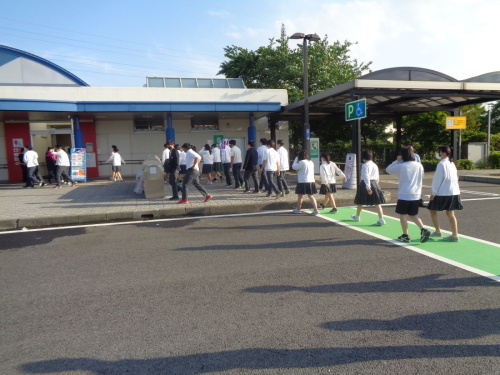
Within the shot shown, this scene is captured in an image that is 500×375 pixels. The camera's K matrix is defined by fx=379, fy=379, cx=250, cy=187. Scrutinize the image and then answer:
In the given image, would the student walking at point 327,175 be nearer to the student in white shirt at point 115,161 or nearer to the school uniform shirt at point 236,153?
the school uniform shirt at point 236,153

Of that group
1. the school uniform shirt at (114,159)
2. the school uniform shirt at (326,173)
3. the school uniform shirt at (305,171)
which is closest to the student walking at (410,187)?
the school uniform shirt at (305,171)

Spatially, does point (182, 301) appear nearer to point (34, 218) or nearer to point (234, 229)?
point (234, 229)

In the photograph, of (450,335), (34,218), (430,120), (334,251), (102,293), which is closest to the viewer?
(450,335)

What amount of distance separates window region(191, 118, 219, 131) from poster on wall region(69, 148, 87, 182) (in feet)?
20.9

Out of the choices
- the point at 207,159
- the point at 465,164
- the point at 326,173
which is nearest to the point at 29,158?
the point at 207,159

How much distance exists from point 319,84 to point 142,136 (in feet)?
39.5

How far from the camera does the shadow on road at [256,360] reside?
9.57ft

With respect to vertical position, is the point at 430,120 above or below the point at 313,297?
above

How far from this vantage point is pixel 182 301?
13.7 ft

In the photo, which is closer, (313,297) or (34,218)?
(313,297)

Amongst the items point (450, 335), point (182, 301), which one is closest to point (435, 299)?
point (450, 335)

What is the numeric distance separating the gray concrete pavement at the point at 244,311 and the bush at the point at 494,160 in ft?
63.4

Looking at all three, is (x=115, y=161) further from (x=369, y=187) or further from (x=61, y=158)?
(x=369, y=187)

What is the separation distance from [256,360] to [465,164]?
867 inches
